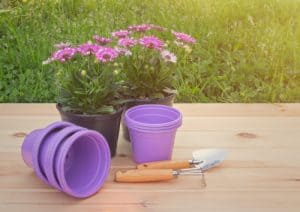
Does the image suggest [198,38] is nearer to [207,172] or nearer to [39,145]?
[207,172]

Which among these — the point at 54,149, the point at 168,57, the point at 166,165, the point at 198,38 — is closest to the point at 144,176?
the point at 166,165

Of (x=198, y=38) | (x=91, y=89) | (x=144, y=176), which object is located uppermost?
(x=91, y=89)

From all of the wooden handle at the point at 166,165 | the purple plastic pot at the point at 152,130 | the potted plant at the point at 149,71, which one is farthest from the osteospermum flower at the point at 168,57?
the wooden handle at the point at 166,165

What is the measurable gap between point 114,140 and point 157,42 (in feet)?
0.73

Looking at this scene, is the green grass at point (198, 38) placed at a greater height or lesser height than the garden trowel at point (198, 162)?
lesser

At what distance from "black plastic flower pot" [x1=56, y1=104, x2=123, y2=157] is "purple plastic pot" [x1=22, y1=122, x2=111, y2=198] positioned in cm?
5

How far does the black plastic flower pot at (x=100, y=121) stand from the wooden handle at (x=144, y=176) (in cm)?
10

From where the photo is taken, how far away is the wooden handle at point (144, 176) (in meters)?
0.94

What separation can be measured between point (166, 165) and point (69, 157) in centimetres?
18

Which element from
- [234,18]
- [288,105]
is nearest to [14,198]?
[288,105]

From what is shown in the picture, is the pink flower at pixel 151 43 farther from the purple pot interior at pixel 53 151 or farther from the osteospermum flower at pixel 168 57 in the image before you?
the purple pot interior at pixel 53 151

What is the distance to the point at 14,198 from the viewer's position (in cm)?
90

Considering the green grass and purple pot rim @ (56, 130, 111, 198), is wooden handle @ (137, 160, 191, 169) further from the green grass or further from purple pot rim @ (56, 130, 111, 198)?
the green grass

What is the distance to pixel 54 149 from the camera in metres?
0.85
